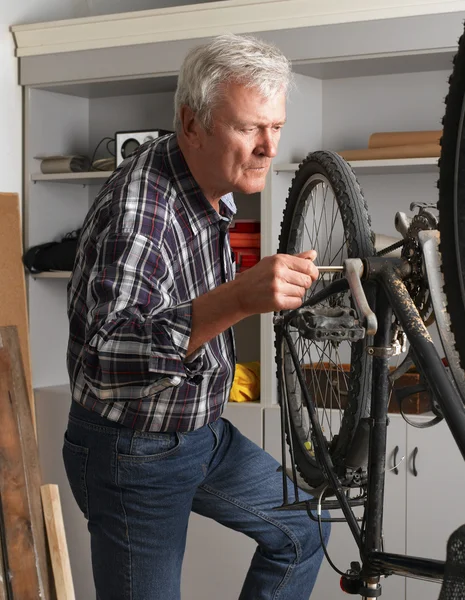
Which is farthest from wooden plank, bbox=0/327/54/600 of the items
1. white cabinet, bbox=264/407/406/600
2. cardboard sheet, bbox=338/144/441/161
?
cardboard sheet, bbox=338/144/441/161

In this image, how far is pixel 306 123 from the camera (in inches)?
122

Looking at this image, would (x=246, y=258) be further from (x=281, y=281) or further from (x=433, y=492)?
(x=281, y=281)

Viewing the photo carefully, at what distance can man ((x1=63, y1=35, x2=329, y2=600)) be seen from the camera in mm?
1322

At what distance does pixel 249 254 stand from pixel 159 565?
1.47 m

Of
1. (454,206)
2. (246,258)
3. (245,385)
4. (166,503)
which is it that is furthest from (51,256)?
(454,206)

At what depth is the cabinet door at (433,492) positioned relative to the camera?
8.79ft

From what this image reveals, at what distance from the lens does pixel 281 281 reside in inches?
44.8

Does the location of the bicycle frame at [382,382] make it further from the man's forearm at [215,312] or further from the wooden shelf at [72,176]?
the wooden shelf at [72,176]

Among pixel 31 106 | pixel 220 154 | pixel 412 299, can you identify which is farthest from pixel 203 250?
pixel 31 106

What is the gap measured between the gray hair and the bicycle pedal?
0.50 m

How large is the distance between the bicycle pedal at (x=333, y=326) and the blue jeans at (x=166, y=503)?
625 millimetres

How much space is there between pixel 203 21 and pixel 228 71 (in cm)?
149

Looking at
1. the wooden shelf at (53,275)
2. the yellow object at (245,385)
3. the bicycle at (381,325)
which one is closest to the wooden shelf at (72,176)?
the wooden shelf at (53,275)

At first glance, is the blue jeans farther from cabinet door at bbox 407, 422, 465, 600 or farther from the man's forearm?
cabinet door at bbox 407, 422, 465, 600
